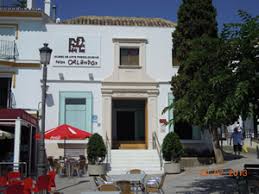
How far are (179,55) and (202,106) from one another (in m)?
11.4

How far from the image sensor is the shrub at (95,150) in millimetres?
19656

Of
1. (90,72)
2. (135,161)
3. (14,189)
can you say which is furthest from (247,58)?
(90,72)

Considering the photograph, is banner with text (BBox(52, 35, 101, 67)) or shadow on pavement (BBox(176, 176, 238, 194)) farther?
banner with text (BBox(52, 35, 101, 67))

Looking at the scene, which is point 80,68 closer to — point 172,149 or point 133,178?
point 172,149

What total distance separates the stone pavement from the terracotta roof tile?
8.88m

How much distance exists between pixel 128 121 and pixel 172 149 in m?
6.08

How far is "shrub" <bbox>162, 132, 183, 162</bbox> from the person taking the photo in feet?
65.1

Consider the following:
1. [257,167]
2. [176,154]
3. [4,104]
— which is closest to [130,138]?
[176,154]

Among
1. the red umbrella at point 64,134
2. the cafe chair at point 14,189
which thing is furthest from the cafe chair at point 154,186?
the red umbrella at point 64,134

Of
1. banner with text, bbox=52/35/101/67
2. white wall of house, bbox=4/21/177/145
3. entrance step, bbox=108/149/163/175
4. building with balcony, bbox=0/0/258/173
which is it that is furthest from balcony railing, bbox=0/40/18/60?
entrance step, bbox=108/149/163/175

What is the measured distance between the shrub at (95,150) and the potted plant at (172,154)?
2.98m

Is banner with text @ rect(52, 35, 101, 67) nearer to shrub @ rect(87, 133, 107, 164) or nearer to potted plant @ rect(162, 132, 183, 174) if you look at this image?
shrub @ rect(87, 133, 107, 164)

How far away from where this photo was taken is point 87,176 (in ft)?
63.4

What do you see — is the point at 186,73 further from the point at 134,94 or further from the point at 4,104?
the point at 4,104
